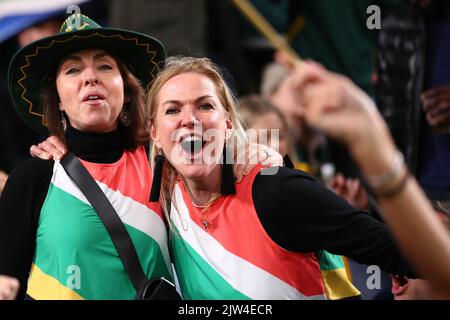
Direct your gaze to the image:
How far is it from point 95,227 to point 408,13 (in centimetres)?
252

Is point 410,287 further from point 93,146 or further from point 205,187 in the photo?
point 93,146

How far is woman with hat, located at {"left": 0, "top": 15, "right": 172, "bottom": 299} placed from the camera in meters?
3.14

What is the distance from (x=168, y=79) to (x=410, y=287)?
1.10 metres

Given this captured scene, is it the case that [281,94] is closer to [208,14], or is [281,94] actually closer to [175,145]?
[208,14]

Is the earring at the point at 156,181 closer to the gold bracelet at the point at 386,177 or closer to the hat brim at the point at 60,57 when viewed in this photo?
the hat brim at the point at 60,57

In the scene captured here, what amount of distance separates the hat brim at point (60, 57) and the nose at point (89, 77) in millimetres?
104

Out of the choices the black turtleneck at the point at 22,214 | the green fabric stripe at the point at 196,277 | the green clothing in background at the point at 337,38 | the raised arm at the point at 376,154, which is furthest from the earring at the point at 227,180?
the green clothing in background at the point at 337,38

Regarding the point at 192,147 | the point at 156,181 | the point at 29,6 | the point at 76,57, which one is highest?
the point at 29,6

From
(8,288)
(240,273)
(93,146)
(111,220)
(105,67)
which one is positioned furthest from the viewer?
(105,67)

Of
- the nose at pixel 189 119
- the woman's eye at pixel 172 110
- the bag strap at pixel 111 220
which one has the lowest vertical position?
the bag strap at pixel 111 220

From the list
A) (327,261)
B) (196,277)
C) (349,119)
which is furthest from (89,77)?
(349,119)

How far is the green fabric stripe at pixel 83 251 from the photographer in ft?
10.3

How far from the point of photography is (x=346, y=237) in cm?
285

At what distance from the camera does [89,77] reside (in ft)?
11.1
